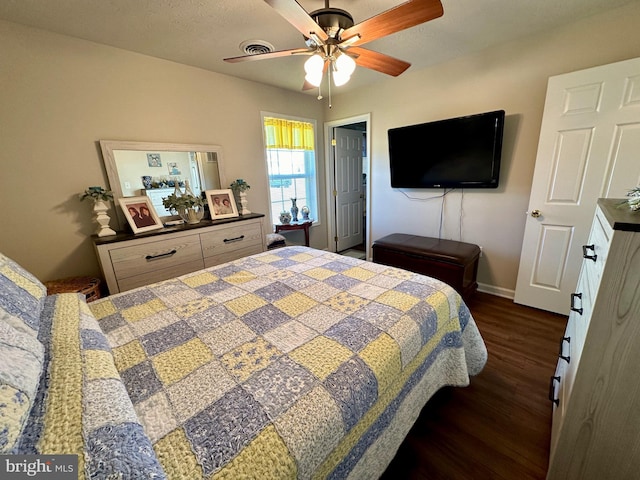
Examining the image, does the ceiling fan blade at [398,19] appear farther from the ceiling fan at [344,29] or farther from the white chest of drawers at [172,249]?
the white chest of drawers at [172,249]

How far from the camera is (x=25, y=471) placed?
45 centimetres

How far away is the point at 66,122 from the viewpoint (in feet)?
6.57

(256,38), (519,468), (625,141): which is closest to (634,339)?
(519,468)

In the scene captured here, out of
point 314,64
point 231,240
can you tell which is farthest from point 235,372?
point 231,240

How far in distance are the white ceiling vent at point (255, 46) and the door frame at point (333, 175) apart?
1.61 m

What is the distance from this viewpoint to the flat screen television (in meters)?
2.44

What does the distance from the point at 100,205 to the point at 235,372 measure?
83.5 inches

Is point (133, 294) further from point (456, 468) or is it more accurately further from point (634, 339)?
point (634, 339)

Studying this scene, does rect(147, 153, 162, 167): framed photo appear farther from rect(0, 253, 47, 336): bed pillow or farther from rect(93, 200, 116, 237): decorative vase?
rect(0, 253, 47, 336): bed pillow

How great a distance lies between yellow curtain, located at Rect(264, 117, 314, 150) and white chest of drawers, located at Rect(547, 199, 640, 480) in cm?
312

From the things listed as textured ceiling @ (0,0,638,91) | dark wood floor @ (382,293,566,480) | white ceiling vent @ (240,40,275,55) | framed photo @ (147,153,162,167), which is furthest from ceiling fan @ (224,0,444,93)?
dark wood floor @ (382,293,566,480)

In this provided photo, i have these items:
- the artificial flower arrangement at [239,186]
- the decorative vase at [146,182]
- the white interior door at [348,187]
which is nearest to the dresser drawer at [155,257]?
the decorative vase at [146,182]

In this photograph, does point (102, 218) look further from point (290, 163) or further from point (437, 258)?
point (437, 258)

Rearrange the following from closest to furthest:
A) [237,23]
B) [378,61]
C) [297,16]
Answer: [297,16] < [378,61] < [237,23]
